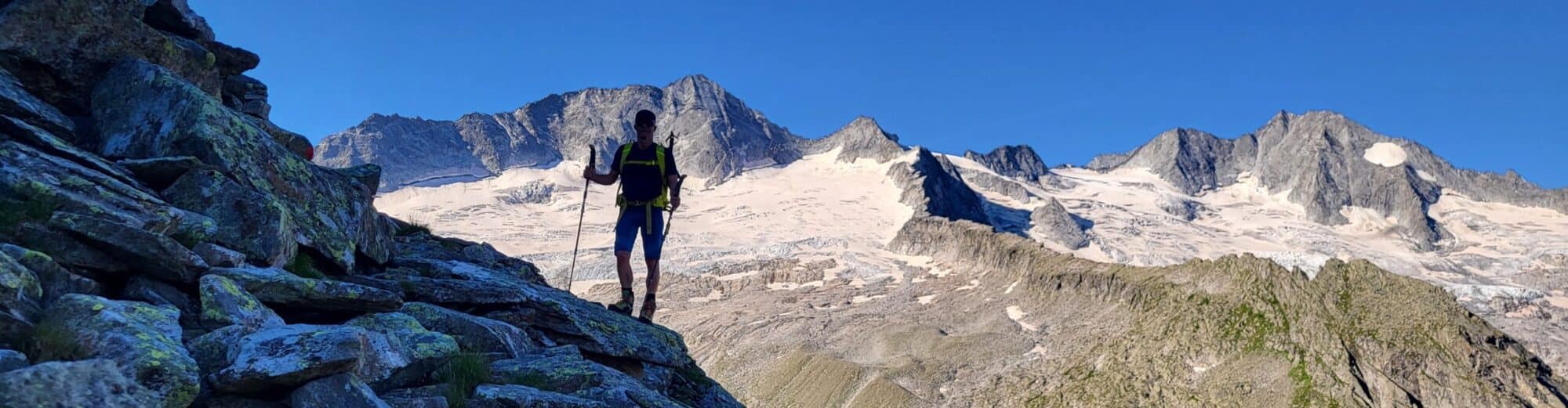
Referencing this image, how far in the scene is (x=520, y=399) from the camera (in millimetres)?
7855

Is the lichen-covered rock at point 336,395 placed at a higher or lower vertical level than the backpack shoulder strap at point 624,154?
lower

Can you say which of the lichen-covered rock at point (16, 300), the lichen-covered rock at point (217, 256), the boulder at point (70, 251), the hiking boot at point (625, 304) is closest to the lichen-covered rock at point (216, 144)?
the lichen-covered rock at point (217, 256)

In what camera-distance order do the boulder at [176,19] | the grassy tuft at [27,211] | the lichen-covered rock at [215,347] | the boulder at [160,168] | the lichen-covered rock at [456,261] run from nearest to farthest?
1. the lichen-covered rock at [215,347]
2. the grassy tuft at [27,211]
3. the boulder at [160,168]
4. the lichen-covered rock at [456,261]
5. the boulder at [176,19]

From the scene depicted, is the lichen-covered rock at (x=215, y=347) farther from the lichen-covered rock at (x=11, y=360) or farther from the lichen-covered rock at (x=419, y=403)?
the lichen-covered rock at (x=419, y=403)

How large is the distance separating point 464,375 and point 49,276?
10.3 feet

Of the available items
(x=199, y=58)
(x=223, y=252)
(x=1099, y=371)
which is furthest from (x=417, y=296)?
(x=1099, y=371)

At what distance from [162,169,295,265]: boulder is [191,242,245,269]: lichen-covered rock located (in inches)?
28.6

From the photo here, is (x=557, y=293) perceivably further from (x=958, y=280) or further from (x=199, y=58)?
(x=958, y=280)

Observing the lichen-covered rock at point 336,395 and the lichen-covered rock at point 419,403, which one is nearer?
the lichen-covered rock at point 336,395

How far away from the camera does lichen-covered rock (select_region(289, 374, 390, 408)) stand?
21.0 ft

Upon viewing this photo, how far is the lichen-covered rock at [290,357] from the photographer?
633cm

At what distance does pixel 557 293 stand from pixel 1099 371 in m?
112

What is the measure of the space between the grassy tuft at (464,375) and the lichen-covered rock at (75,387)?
224cm

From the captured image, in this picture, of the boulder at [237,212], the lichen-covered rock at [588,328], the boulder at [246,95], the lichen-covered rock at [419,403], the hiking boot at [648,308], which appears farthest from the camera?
the boulder at [246,95]
